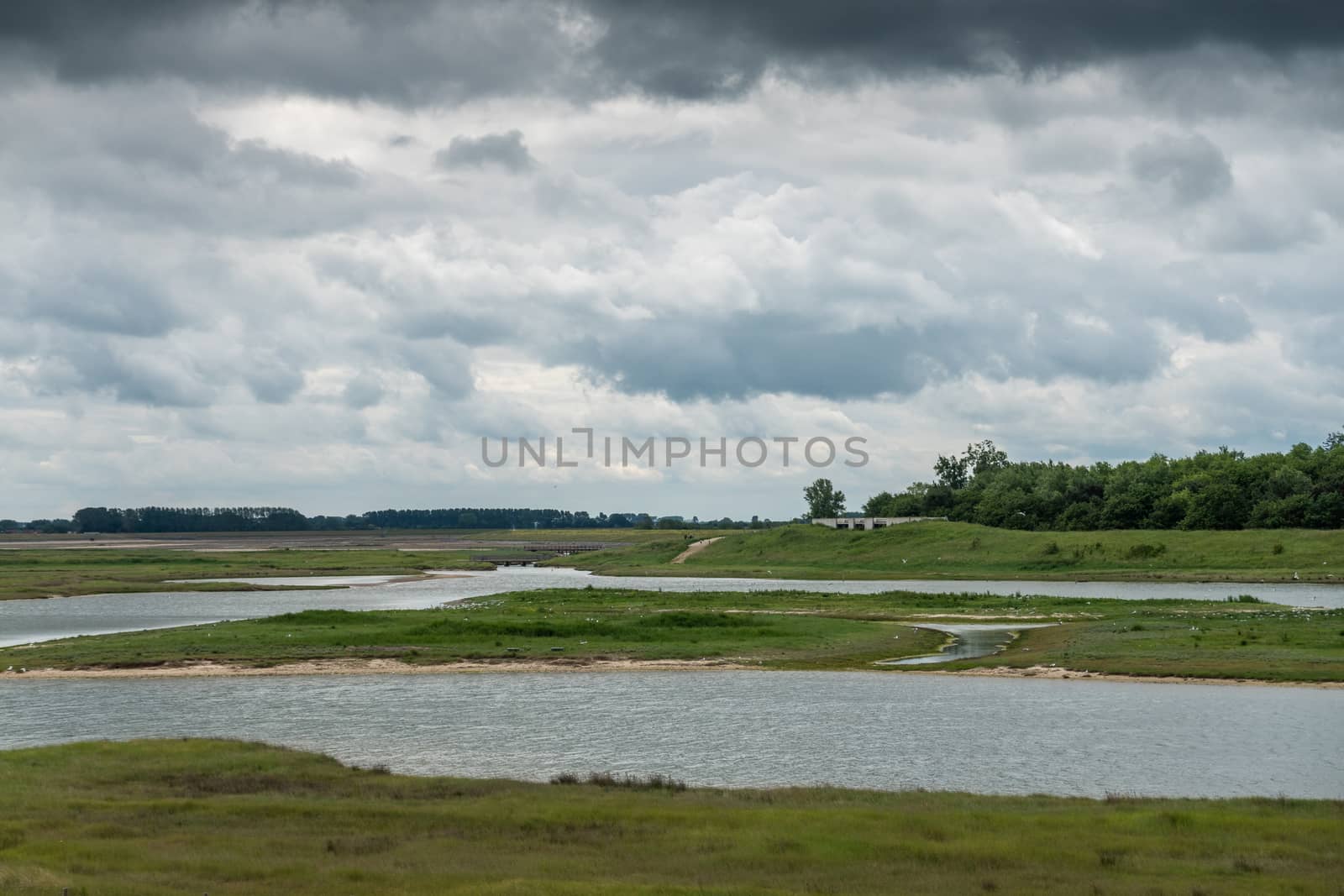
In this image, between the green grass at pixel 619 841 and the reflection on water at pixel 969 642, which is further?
the reflection on water at pixel 969 642

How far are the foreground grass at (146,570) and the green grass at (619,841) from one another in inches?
4022

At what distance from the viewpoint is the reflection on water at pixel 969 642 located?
59.5 metres

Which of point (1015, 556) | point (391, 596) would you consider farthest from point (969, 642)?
point (1015, 556)

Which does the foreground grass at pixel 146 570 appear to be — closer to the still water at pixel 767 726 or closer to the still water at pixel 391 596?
the still water at pixel 391 596

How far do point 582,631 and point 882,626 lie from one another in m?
18.9

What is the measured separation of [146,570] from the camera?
16338 centimetres

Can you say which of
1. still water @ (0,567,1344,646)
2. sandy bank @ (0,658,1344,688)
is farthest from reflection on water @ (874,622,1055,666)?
still water @ (0,567,1344,646)

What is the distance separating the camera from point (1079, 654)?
57594mm

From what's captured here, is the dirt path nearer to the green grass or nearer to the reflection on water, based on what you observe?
the reflection on water

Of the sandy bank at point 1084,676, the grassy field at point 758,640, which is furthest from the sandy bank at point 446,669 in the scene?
the grassy field at point 758,640

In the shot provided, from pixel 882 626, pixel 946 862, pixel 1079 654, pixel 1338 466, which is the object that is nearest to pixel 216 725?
pixel 946 862

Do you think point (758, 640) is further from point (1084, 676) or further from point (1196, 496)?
point (1196, 496)

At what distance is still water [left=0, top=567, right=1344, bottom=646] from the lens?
88.2 meters

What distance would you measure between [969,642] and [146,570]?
424ft
